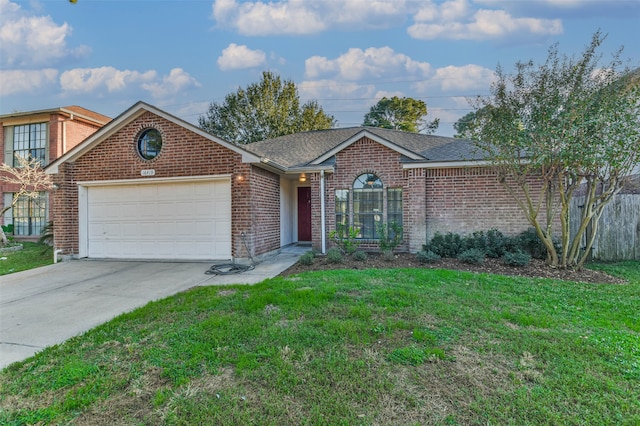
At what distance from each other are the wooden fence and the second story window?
21.4 meters

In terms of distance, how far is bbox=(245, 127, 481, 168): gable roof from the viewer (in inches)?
368

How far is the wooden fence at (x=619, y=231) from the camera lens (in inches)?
330

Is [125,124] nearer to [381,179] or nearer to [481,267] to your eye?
[381,179]

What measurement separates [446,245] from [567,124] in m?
3.76

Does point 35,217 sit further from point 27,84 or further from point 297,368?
point 297,368

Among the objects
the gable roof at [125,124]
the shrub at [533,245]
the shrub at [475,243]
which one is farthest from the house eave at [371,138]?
the shrub at [533,245]

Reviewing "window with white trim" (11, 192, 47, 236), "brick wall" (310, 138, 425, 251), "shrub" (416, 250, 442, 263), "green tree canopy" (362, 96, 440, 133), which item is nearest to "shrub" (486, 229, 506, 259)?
"shrub" (416, 250, 442, 263)

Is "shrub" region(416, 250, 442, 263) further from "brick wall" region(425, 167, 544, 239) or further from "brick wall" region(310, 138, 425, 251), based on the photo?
"brick wall" region(425, 167, 544, 239)

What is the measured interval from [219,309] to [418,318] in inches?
107

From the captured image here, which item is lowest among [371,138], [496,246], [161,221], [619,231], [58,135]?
[496,246]

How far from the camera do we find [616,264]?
7949mm

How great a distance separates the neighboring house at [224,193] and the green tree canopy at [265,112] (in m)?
16.0

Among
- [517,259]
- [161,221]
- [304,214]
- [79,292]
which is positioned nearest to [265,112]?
[304,214]

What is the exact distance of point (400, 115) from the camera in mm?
29844
